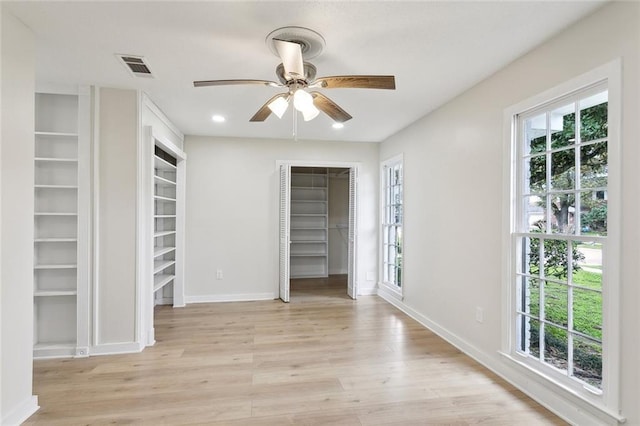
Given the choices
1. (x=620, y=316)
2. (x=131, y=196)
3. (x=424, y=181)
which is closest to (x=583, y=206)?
(x=620, y=316)

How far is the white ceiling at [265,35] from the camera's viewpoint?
1860mm

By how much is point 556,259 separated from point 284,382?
2148mm

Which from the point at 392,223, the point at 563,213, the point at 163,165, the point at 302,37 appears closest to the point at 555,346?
the point at 563,213

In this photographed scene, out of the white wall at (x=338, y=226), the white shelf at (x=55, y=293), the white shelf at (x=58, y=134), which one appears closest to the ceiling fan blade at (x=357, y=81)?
the white shelf at (x=58, y=134)

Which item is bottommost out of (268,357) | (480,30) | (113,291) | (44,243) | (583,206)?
(268,357)

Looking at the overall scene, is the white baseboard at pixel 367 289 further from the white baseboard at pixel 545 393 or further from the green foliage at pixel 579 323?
the green foliage at pixel 579 323

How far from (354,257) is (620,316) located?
11.5ft

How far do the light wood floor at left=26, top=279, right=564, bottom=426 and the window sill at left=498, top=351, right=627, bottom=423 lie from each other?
0.19m

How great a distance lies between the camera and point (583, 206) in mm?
2047

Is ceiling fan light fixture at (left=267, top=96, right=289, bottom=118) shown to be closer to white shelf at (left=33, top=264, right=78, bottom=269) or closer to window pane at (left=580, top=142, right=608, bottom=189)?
window pane at (left=580, top=142, right=608, bottom=189)

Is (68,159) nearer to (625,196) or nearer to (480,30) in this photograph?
(480,30)

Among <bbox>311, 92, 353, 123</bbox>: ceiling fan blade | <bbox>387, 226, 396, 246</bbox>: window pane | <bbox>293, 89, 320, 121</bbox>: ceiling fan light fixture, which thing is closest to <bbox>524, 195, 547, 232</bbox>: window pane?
<bbox>311, 92, 353, 123</bbox>: ceiling fan blade

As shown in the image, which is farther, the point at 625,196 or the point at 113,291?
the point at 113,291

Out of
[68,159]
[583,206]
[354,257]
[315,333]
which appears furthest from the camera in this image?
[354,257]
